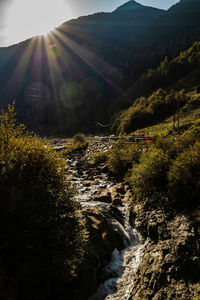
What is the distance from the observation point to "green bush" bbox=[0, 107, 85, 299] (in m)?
6.62

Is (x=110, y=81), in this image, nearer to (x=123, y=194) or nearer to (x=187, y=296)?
(x=123, y=194)

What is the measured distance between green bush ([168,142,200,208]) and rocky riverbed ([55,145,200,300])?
1162 millimetres

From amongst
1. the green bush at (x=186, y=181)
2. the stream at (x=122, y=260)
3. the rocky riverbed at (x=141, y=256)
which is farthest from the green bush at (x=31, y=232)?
the green bush at (x=186, y=181)

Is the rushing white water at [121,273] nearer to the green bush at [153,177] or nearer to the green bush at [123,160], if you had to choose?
the green bush at [153,177]

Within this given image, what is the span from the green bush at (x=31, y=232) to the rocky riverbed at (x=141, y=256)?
1749 millimetres

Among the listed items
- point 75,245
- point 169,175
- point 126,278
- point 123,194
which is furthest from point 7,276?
point 123,194

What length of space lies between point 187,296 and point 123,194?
37.2ft

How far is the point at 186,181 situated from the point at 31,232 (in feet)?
34.6

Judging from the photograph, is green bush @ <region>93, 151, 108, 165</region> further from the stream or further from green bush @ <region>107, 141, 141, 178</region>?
the stream

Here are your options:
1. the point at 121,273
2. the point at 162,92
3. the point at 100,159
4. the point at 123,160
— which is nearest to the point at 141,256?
the point at 121,273

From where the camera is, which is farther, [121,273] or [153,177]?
[153,177]

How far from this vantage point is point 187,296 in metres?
6.56

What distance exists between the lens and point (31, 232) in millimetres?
6992

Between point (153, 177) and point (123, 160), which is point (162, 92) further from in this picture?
point (153, 177)
